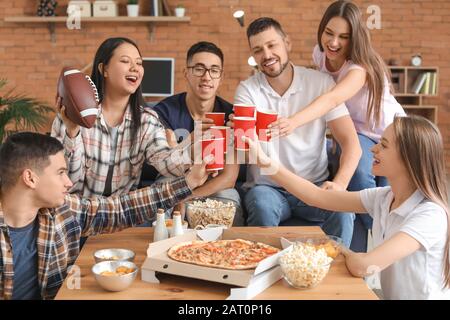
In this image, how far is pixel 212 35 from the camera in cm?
648

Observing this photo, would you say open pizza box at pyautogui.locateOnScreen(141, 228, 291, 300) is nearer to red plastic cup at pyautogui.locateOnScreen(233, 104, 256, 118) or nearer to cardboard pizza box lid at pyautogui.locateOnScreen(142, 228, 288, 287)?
cardboard pizza box lid at pyautogui.locateOnScreen(142, 228, 288, 287)

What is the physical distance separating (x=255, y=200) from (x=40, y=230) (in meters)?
1.12

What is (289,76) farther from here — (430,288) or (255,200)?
(430,288)

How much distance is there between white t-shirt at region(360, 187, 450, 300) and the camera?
1.61 meters

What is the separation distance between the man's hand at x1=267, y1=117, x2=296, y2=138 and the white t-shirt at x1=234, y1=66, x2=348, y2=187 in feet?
1.12

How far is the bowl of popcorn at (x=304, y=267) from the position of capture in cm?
141

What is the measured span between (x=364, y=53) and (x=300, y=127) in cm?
47

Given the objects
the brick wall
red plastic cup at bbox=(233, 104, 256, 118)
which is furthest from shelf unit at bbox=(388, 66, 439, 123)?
red plastic cup at bbox=(233, 104, 256, 118)

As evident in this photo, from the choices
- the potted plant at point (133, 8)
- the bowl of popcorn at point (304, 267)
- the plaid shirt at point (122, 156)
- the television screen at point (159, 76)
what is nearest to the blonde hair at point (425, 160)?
the bowl of popcorn at point (304, 267)

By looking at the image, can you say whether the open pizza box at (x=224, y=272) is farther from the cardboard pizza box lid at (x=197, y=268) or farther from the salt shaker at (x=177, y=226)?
the salt shaker at (x=177, y=226)

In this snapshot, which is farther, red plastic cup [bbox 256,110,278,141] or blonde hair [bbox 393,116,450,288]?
red plastic cup [bbox 256,110,278,141]

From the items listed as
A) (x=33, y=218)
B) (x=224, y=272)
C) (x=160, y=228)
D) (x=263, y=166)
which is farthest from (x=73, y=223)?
(x=263, y=166)

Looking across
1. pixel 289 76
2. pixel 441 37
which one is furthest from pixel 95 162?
pixel 441 37

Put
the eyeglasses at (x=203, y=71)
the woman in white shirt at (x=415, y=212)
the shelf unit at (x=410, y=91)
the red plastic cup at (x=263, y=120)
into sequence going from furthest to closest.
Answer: the shelf unit at (x=410, y=91)
the eyeglasses at (x=203, y=71)
the red plastic cup at (x=263, y=120)
the woman in white shirt at (x=415, y=212)
